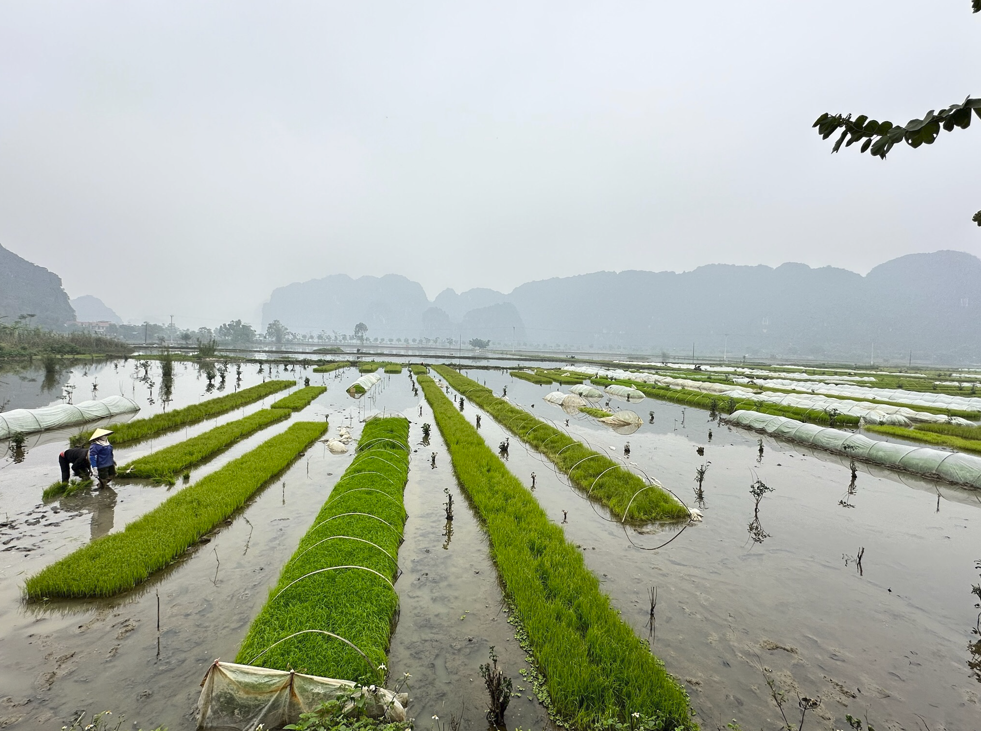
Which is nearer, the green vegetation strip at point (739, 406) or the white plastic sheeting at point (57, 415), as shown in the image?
the white plastic sheeting at point (57, 415)

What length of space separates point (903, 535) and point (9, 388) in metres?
55.6

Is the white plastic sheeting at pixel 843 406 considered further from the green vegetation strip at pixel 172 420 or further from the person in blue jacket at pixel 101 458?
the green vegetation strip at pixel 172 420

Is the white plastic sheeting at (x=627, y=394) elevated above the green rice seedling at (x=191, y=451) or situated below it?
above

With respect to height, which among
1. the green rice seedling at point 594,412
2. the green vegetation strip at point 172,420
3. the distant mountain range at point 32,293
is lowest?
the green rice seedling at point 594,412

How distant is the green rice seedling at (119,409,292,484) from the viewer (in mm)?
15070

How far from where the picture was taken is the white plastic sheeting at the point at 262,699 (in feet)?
17.7

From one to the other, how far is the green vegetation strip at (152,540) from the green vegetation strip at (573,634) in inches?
307

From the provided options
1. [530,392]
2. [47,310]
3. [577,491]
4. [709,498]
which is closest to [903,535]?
[709,498]

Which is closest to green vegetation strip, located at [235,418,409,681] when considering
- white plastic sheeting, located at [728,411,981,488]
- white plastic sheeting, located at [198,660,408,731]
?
white plastic sheeting, located at [198,660,408,731]

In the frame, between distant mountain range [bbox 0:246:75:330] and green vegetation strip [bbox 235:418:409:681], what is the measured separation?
228457mm

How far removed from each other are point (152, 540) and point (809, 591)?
15.6 meters

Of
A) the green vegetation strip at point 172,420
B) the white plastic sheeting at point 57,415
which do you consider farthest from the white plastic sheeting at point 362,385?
the white plastic sheeting at point 57,415

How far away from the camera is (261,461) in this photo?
54.1ft

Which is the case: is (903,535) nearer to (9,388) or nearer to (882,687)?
(882,687)
